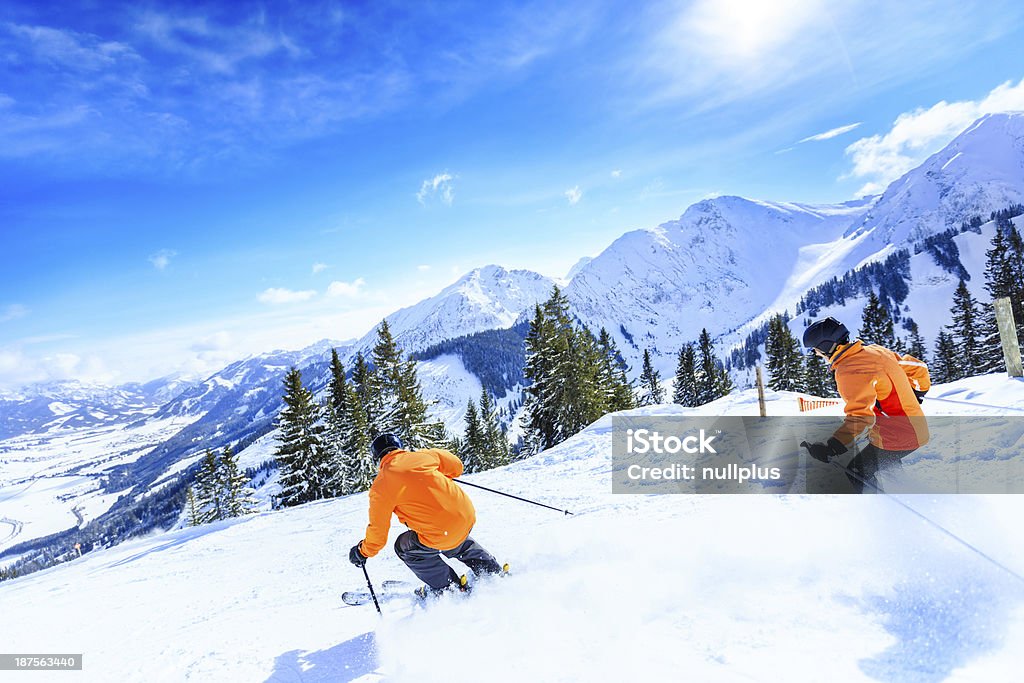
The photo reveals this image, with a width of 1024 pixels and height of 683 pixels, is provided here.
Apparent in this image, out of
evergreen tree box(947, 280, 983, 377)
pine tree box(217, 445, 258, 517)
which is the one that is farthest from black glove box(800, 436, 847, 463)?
evergreen tree box(947, 280, 983, 377)

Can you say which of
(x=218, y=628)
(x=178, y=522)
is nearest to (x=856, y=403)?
(x=218, y=628)

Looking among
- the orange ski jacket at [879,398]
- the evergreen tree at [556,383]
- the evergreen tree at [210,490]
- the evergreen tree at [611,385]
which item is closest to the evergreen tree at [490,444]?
the evergreen tree at [556,383]

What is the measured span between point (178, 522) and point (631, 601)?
18365 cm

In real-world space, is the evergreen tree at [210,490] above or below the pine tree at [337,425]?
below

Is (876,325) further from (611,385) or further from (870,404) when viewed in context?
(870,404)

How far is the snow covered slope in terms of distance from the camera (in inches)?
135

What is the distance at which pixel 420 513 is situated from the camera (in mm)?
5000

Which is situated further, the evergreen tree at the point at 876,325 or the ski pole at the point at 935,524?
the evergreen tree at the point at 876,325

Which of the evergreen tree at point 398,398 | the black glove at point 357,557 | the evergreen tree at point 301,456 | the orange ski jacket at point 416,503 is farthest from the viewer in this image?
the evergreen tree at point 398,398

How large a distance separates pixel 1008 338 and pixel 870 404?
915 centimetres

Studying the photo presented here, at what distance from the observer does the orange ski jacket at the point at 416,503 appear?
4938mm

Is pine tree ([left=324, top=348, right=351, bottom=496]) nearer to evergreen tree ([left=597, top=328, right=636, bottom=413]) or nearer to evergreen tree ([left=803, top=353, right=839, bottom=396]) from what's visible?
evergreen tree ([left=597, top=328, right=636, bottom=413])

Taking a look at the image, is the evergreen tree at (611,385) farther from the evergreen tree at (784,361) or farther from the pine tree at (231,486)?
the pine tree at (231,486)

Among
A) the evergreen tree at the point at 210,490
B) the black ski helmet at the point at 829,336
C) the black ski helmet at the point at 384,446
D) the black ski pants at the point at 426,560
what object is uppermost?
the black ski helmet at the point at 829,336
